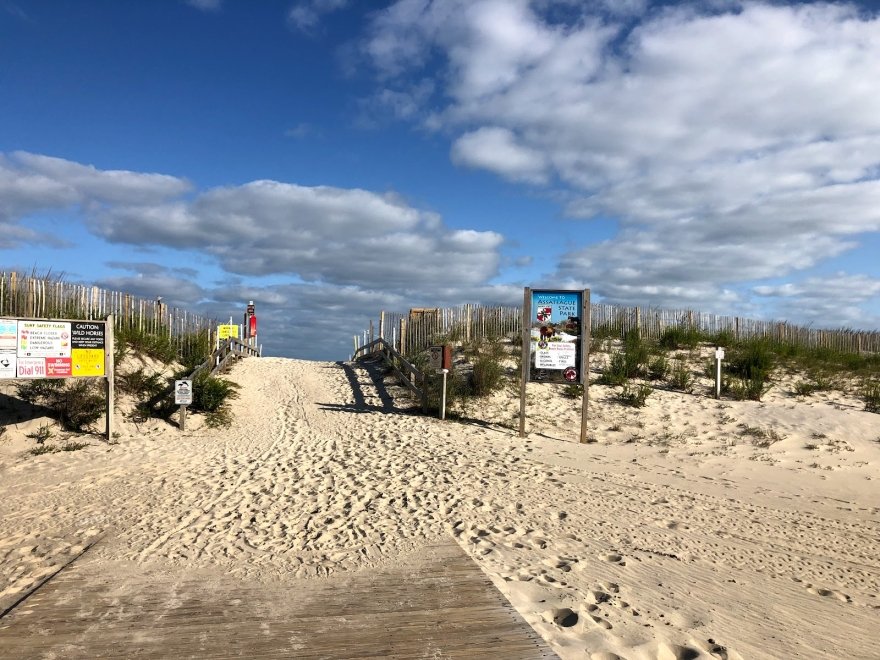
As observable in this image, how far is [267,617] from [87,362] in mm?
8800

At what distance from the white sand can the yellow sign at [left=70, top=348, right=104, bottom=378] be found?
1.33 m

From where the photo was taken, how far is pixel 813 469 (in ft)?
34.6

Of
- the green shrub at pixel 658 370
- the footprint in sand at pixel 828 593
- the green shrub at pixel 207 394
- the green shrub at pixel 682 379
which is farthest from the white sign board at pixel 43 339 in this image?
the green shrub at pixel 682 379

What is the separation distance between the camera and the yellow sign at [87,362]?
35.9 ft

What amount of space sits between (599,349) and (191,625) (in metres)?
17.0

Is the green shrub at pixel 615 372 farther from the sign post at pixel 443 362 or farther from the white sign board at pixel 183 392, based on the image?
the white sign board at pixel 183 392

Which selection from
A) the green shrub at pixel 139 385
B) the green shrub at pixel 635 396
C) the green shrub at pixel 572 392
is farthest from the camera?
the green shrub at pixel 572 392

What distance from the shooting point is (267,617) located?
4277mm

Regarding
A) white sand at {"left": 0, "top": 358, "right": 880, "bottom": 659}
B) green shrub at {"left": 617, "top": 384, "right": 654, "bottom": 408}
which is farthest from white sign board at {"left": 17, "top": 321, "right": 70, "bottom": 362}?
green shrub at {"left": 617, "top": 384, "right": 654, "bottom": 408}

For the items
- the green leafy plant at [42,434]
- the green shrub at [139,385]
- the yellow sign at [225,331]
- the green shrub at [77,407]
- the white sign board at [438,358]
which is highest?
the yellow sign at [225,331]

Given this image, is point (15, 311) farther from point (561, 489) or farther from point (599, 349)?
point (599, 349)

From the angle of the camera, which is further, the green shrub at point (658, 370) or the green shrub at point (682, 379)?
the green shrub at point (658, 370)

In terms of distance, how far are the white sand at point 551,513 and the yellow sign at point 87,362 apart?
1.33m

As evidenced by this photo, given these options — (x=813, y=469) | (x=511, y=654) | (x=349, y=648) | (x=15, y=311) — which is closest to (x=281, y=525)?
(x=349, y=648)
